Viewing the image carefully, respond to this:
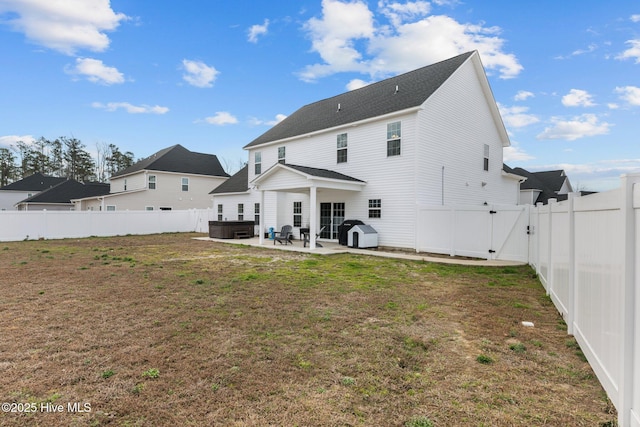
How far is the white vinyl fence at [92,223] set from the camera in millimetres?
17438

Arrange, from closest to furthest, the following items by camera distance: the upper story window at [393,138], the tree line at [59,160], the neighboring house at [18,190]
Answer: the upper story window at [393,138], the neighboring house at [18,190], the tree line at [59,160]

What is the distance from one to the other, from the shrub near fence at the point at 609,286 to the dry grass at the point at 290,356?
0.31 meters

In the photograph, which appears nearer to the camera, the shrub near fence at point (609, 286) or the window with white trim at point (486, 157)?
the shrub near fence at point (609, 286)

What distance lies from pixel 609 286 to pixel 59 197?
42715 mm

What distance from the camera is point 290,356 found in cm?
342

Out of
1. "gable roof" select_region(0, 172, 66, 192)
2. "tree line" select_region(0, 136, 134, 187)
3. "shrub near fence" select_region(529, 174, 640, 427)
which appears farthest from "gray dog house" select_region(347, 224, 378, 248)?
"tree line" select_region(0, 136, 134, 187)

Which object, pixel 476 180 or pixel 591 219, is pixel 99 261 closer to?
pixel 591 219

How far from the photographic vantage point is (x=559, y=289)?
4930 millimetres

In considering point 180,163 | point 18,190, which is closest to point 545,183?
point 180,163

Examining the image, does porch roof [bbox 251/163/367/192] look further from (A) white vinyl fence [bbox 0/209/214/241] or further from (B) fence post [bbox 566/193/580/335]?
(A) white vinyl fence [bbox 0/209/214/241]

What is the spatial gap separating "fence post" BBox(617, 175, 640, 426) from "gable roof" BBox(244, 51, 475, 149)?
38.6 feet

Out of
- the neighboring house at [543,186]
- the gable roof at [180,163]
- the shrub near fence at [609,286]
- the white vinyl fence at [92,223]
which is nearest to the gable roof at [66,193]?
the gable roof at [180,163]

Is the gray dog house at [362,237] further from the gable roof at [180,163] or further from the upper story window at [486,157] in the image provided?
the gable roof at [180,163]

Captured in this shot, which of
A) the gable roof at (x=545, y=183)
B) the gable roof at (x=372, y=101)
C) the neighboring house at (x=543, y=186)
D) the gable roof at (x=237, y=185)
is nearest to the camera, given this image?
the gable roof at (x=372, y=101)
